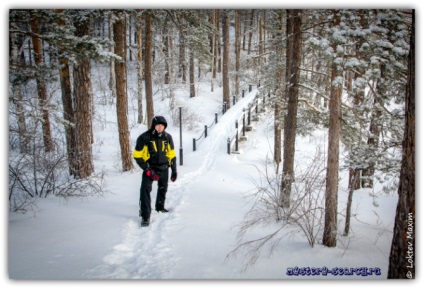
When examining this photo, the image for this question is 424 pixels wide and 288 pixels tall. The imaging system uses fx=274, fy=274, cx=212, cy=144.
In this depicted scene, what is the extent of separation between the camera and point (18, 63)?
4.19m

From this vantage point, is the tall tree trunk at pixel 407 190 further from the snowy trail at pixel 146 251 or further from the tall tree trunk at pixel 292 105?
the snowy trail at pixel 146 251

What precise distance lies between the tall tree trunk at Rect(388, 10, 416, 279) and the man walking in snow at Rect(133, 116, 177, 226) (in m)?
3.29

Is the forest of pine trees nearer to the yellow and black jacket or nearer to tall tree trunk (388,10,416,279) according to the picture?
tall tree trunk (388,10,416,279)

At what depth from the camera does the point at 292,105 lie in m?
5.61

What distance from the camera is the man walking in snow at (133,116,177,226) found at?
14.9 feet

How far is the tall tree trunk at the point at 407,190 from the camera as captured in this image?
268cm

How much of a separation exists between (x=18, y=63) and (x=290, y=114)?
484cm

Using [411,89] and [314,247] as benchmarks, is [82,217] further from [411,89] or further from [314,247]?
[411,89]

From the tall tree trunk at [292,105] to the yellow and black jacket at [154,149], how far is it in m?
2.18

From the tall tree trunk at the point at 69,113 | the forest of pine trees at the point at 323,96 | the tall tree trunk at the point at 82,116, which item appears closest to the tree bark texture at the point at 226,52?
the forest of pine trees at the point at 323,96

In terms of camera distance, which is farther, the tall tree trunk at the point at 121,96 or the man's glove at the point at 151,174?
the tall tree trunk at the point at 121,96

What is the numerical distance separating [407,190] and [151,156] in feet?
11.8

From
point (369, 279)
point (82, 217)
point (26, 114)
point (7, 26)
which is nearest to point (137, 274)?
point (82, 217)

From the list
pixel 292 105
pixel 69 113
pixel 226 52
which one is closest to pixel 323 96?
pixel 292 105
